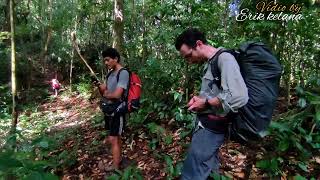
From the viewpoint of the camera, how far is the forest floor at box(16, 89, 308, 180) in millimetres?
4604

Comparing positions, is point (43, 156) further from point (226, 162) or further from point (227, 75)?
point (227, 75)

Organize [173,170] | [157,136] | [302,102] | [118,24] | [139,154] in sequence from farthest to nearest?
[118,24] < [157,136] < [139,154] < [173,170] < [302,102]

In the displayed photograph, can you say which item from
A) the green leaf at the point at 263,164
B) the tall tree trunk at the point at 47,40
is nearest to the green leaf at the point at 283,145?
the green leaf at the point at 263,164

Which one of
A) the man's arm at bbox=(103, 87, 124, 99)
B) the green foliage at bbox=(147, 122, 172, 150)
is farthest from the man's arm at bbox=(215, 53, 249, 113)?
the green foliage at bbox=(147, 122, 172, 150)

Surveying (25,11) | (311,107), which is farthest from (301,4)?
(25,11)

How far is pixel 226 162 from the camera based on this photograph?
15.5 feet

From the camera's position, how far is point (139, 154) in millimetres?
5895

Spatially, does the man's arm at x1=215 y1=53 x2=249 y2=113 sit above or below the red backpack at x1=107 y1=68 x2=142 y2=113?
above

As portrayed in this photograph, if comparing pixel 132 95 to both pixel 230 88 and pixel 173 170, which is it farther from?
pixel 230 88

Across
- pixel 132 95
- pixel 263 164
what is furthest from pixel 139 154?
pixel 263 164

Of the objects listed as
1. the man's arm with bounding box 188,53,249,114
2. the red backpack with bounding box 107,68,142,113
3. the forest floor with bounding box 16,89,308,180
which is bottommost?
the forest floor with bounding box 16,89,308,180

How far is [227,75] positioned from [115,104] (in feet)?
7.73

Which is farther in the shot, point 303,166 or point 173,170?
point 173,170

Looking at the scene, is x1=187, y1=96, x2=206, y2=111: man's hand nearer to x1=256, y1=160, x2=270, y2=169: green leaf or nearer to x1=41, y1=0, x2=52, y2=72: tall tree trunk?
x1=256, y1=160, x2=270, y2=169: green leaf
